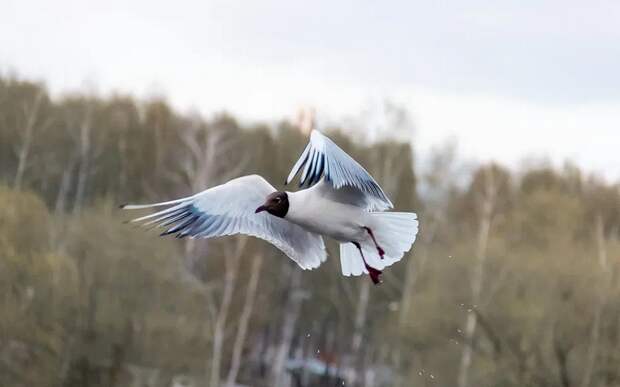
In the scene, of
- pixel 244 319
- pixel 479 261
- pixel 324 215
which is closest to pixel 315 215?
pixel 324 215

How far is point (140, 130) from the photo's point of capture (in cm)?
3584

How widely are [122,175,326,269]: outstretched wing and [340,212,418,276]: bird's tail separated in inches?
13.3

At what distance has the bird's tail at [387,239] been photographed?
644 centimetres

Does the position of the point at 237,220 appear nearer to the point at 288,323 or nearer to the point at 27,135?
the point at 288,323

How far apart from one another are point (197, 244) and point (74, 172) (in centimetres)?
510

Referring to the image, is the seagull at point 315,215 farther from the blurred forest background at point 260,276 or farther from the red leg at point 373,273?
the blurred forest background at point 260,276

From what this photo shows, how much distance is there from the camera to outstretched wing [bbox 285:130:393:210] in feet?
19.3

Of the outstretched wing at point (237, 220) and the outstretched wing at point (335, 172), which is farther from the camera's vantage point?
the outstretched wing at point (237, 220)

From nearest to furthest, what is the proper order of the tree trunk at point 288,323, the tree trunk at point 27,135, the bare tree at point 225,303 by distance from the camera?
the bare tree at point 225,303, the tree trunk at point 27,135, the tree trunk at point 288,323

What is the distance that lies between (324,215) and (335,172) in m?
0.31

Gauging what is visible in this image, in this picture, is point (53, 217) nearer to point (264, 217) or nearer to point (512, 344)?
point (512, 344)

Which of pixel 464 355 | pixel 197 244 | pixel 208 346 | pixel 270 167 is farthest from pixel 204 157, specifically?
pixel 464 355

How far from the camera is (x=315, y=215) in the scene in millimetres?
6148

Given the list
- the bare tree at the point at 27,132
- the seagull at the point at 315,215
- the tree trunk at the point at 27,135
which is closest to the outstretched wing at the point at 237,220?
the seagull at the point at 315,215
